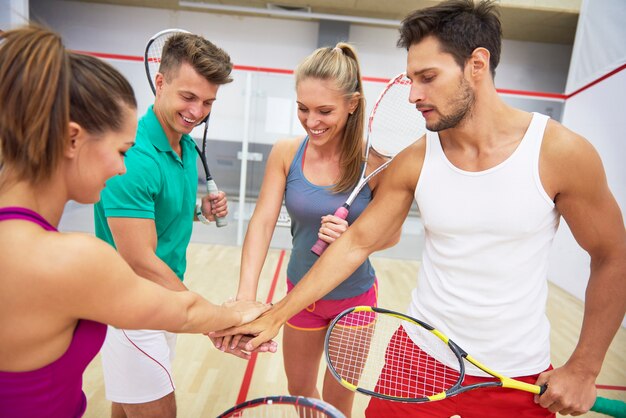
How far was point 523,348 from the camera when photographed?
112 cm

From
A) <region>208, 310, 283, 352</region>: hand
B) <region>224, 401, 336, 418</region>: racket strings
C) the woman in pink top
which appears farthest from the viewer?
<region>208, 310, 283, 352</region>: hand

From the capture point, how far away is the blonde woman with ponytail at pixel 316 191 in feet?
4.73

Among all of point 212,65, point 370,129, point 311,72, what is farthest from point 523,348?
point 212,65

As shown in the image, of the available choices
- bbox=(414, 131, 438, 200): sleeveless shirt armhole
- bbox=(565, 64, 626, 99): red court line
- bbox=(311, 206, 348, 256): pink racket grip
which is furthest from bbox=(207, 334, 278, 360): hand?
bbox=(565, 64, 626, 99): red court line

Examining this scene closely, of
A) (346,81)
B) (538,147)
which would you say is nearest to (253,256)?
(346,81)

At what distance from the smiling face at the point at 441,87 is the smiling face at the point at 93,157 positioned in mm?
734

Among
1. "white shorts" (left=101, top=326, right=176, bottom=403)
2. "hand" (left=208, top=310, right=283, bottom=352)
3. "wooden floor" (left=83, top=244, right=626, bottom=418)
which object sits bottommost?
"wooden floor" (left=83, top=244, right=626, bottom=418)

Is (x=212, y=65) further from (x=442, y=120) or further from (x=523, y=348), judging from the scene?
(x=523, y=348)

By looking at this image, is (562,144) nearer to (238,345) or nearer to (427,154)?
(427,154)

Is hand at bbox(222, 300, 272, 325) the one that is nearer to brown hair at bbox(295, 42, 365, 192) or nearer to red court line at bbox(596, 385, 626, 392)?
brown hair at bbox(295, 42, 365, 192)

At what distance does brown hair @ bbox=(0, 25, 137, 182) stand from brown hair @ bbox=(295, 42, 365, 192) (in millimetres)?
802

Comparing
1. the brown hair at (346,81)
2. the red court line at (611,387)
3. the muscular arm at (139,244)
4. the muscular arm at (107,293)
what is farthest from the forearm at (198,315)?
the red court line at (611,387)

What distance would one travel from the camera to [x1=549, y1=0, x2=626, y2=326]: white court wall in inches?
146

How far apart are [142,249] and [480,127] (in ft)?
3.18
